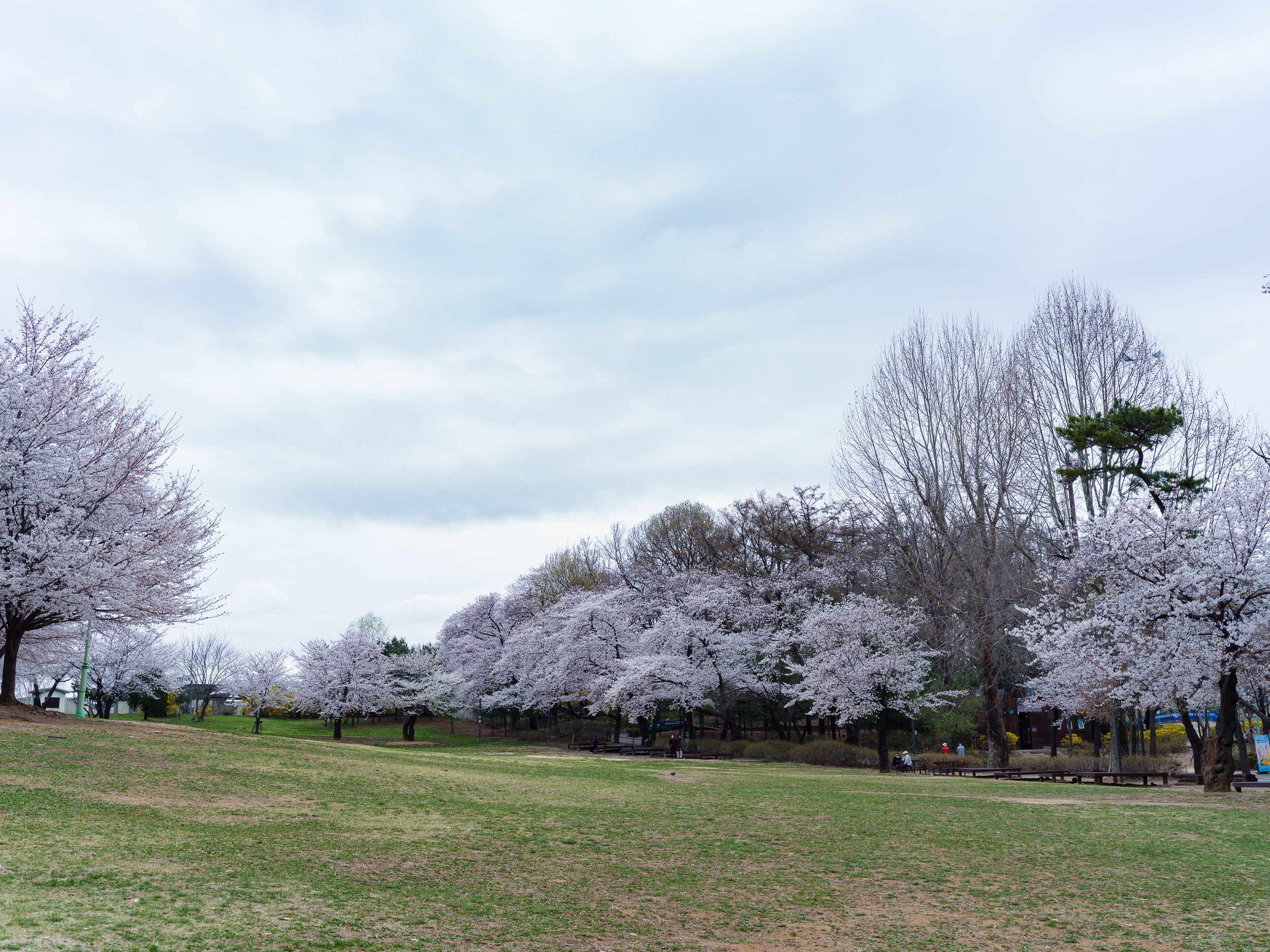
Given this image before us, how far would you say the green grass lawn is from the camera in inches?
304

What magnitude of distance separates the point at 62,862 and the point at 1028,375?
126 ft

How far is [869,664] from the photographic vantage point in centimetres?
3438

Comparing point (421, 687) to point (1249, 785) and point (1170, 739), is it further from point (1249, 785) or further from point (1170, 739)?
point (1249, 785)

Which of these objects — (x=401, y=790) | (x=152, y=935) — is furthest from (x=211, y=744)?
(x=152, y=935)

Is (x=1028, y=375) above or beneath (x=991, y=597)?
above

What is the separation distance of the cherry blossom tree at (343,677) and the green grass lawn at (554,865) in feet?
139

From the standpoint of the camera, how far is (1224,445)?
32656 millimetres

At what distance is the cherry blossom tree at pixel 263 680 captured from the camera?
67.9 metres

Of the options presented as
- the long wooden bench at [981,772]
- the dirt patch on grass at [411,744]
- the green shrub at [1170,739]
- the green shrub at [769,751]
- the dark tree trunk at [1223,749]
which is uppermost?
the dark tree trunk at [1223,749]

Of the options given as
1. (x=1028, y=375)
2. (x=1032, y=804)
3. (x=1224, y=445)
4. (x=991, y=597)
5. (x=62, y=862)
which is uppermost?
(x=1028, y=375)

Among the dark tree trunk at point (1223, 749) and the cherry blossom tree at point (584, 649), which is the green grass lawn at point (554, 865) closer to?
the dark tree trunk at point (1223, 749)

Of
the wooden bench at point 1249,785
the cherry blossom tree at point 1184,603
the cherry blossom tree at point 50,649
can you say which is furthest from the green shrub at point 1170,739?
the cherry blossom tree at point 50,649

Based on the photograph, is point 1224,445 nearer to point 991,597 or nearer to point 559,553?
point 991,597

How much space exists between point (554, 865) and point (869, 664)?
2581 centimetres
